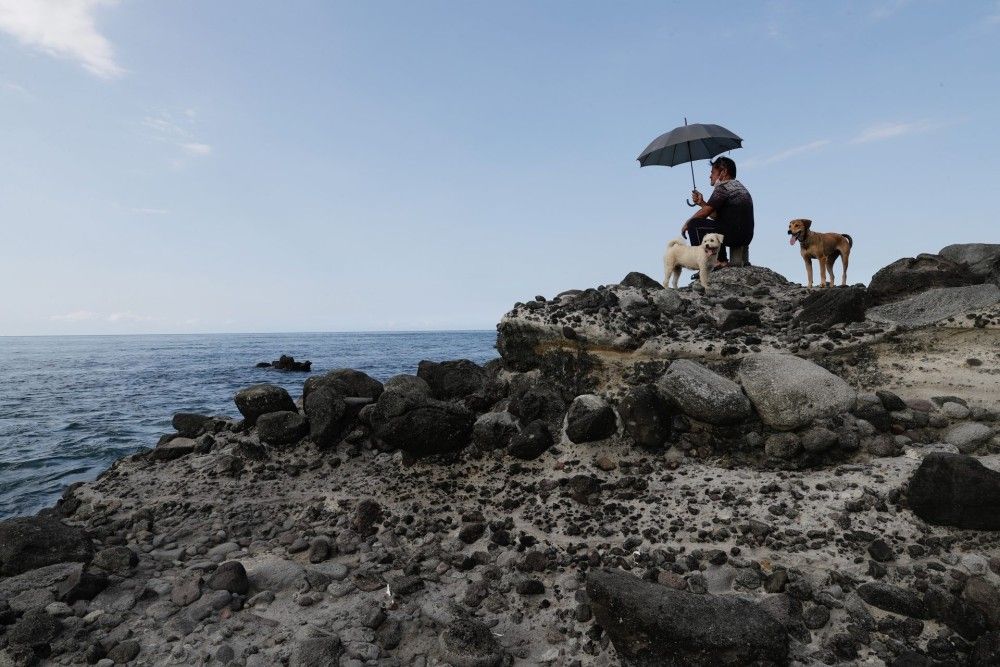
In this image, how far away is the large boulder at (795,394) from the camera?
6027 millimetres

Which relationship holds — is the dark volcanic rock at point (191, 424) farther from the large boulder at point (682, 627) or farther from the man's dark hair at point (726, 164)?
the man's dark hair at point (726, 164)

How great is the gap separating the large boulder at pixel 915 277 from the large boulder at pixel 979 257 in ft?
0.77

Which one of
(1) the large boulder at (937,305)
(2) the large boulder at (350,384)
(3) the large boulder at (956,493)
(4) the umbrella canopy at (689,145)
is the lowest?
(3) the large boulder at (956,493)

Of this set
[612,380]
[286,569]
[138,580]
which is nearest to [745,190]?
[612,380]

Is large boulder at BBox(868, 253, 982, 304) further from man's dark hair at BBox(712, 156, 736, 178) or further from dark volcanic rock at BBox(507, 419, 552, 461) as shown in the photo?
dark volcanic rock at BBox(507, 419, 552, 461)

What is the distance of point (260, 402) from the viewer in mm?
9688

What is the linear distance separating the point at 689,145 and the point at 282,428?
9.70 metres

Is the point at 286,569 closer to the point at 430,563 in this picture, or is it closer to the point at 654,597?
the point at 430,563

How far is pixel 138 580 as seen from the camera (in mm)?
5398

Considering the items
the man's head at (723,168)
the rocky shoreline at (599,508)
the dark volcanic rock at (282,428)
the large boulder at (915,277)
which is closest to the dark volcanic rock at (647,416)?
the rocky shoreline at (599,508)

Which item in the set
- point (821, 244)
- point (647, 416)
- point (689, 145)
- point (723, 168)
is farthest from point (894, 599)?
point (689, 145)

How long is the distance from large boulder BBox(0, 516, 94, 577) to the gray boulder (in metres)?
9.53

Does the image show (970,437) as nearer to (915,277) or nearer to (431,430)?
(915,277)

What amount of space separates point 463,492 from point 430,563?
1.59 metres
